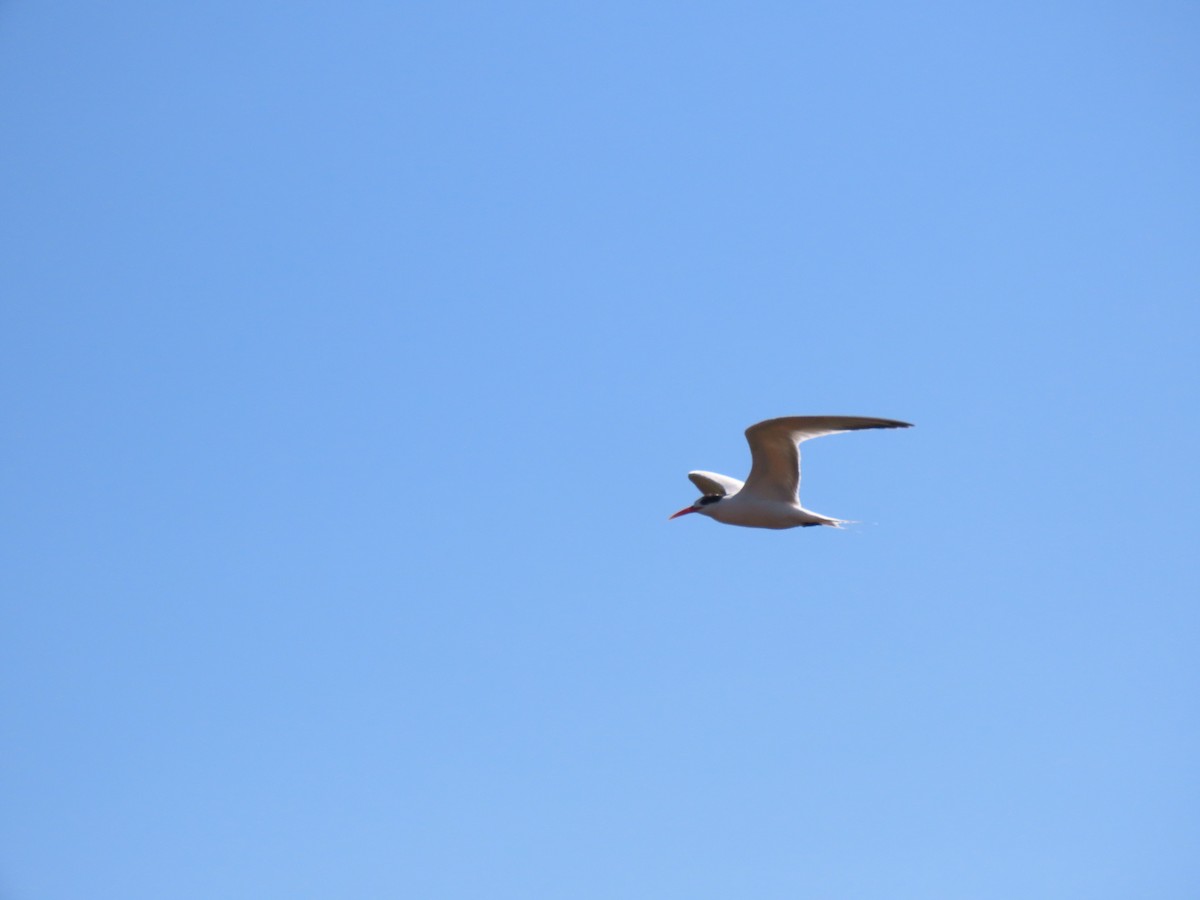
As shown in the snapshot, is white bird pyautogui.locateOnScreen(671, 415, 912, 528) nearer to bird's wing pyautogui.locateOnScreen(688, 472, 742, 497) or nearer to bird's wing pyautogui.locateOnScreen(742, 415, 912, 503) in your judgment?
bird's wing pyautogui.locateOnScreen(742, 415, 912, 503)

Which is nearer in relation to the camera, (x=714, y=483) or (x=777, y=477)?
(x=777, y=477)

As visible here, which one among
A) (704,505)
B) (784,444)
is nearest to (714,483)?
(704,505)

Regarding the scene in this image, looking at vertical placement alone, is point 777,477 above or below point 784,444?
Answer: below

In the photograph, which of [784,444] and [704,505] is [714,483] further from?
[784,444]

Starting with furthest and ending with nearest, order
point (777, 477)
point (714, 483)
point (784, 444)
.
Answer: point (714, 483)
point (777, 477)
point (784, 444)

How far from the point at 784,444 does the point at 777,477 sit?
27.9 inches

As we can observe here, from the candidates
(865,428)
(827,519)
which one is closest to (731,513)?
(827,519)

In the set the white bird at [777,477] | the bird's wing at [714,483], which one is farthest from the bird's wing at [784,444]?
the bird's wing at [714,483]

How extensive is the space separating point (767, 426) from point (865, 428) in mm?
1250

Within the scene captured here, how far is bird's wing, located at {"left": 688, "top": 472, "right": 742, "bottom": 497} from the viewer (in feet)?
59.1

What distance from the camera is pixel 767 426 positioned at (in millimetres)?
13930

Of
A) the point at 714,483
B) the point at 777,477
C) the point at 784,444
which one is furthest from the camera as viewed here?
the point at 714,483

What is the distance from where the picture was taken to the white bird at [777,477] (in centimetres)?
1357

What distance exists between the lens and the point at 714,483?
1828 cm
